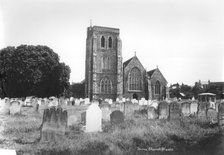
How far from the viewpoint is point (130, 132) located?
8.34m

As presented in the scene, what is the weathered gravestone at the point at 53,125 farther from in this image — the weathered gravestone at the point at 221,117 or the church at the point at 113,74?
the church at the point at 113,74

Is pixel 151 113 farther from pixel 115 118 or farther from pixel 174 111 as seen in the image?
pixel 115 118

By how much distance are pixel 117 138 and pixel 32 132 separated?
10.5 feet

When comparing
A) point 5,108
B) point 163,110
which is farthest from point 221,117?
point 5,108

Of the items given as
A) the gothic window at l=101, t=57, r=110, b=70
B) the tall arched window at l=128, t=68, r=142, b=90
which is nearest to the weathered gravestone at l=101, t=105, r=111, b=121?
the gothic window at l=101, t=57, r=110, b=70

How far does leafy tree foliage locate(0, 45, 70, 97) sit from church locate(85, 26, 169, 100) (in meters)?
7.71

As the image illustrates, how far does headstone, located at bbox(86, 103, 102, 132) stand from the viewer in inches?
367

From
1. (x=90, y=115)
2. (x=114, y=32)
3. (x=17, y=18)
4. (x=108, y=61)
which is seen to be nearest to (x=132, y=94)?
(x=108, y=61)

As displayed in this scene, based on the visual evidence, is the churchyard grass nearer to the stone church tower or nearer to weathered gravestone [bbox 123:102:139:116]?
weathered gravestone [bbox 123:102:139:116]

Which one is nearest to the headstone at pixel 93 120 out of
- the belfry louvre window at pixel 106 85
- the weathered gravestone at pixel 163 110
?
the weathered gravestone at pixel 163 110

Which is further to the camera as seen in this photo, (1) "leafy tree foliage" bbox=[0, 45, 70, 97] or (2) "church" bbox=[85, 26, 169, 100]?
(2) "church" bbox=[85, 26, 169, 100]

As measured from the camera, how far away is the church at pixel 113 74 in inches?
1344

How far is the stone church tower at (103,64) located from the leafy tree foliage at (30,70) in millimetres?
7503

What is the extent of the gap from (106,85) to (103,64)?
322 centimetres
